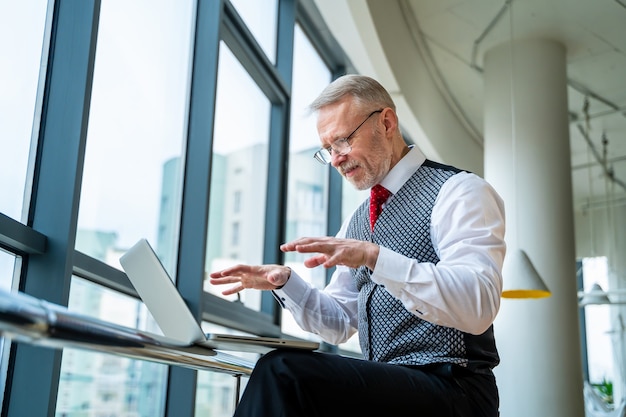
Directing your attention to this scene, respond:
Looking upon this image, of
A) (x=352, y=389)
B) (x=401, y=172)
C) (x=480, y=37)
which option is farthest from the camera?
(x=480, y=37)

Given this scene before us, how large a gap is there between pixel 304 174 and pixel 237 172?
1.19 m

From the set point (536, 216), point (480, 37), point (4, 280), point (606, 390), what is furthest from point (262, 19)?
point (606, 390)

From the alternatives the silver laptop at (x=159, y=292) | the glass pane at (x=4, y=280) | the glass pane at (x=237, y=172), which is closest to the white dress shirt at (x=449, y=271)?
the silver laptop at (x=159, y=292)

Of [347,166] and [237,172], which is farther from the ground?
[237,172]

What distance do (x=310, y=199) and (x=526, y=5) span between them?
2.30 meters

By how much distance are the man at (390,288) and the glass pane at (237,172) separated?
1.60 metres

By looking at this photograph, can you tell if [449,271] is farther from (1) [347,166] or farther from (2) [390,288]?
(1) [347,166]

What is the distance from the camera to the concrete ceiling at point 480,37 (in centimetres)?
479

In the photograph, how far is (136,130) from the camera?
2.86 metres

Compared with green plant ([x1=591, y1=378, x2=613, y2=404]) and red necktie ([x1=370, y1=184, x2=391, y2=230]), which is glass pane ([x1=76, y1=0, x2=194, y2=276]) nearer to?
red necktie ([x1=370, y1=184, x2=391, y2=230])

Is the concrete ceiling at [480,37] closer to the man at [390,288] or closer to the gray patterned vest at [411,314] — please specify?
the man at [390,288]

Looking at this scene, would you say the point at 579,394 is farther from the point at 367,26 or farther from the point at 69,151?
the point at 69,151

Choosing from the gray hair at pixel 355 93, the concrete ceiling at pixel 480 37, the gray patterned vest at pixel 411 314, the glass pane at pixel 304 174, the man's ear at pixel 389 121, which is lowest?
the gray patterned vest at pixel 411 314

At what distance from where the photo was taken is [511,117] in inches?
229
